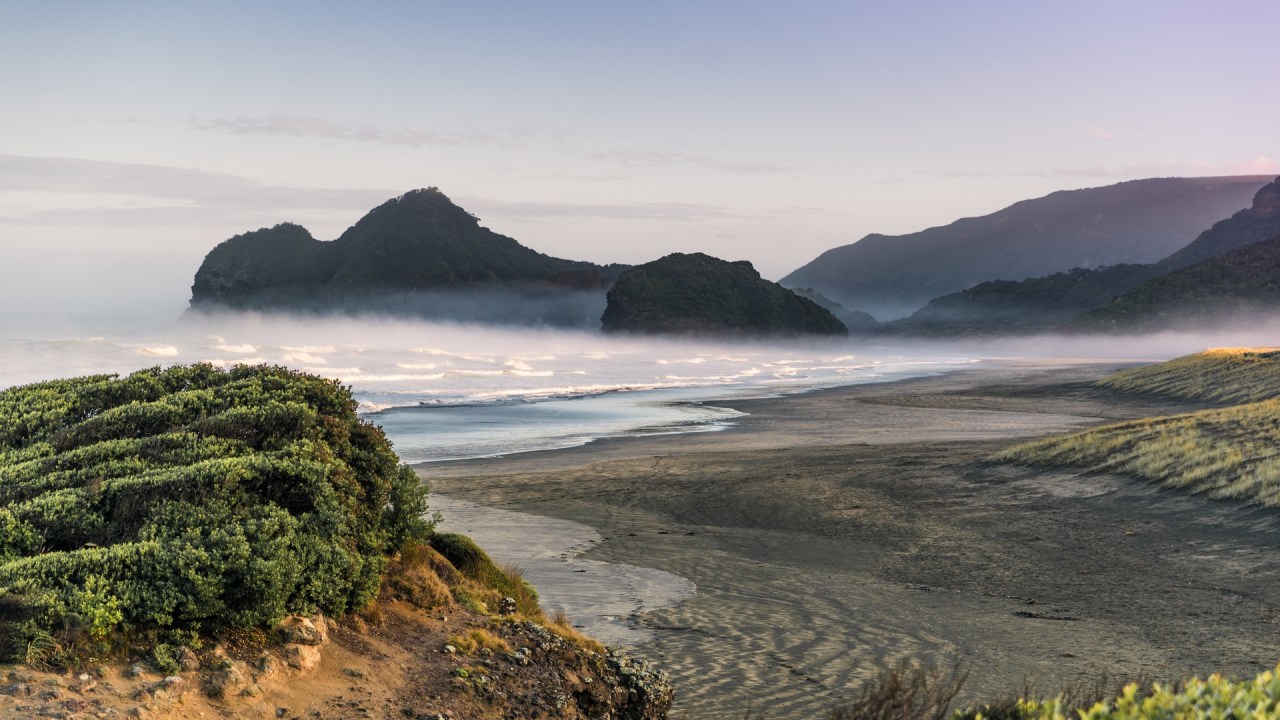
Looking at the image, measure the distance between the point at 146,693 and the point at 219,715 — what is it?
38 cm

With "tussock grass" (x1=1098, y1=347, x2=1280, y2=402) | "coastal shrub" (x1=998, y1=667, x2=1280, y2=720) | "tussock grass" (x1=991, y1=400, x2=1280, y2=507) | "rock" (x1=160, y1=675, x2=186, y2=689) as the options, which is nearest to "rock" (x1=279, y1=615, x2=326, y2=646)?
"rock" (x1=160, y1=675, x2=186, y2=689)

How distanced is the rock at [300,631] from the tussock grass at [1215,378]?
33.6m

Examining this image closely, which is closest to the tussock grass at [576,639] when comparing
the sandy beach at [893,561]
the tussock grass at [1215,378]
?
the sandy beach at [893,561]

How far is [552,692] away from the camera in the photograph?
6500 mm

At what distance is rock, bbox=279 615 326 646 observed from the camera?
586cm

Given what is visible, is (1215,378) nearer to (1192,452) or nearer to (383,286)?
(1192,452)

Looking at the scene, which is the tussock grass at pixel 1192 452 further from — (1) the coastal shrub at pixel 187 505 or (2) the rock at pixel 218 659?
(2) the rock at pixel 218 659

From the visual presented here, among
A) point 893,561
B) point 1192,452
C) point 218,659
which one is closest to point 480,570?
point 218,659

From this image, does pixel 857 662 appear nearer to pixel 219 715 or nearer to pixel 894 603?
pixel 894 603

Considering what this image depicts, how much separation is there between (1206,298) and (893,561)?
129 metres

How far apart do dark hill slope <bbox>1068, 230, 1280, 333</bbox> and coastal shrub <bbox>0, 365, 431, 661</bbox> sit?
129203mm

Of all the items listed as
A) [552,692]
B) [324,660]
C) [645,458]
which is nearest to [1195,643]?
[552,692]

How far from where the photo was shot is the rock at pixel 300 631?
5.86 metres

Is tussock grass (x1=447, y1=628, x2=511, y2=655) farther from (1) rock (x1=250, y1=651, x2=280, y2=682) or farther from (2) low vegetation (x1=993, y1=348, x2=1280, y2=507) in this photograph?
(2) low vegetation (x1=993, y1=348, x2=1280, y2=507)
